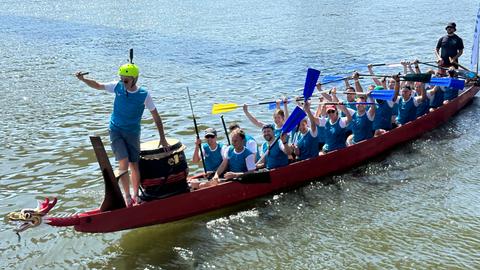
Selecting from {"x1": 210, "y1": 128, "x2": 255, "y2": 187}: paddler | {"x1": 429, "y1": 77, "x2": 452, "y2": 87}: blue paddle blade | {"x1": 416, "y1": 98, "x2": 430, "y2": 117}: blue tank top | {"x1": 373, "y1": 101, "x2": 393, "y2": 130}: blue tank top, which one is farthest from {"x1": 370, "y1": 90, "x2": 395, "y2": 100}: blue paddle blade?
{"x1": 210, "y1": 128, "x2": 255, "y2": 187}: paddler

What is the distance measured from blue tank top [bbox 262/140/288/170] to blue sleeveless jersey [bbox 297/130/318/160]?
1.94 ft

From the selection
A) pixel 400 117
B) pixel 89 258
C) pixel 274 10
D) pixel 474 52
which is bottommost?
pixel 89 258

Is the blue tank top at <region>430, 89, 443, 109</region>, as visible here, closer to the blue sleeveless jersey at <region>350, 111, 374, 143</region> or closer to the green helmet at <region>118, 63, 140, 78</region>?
the blue sleeveless jersey at <region>350, 111, 374, 143</region>

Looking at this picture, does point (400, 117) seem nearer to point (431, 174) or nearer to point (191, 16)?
point (431, 174)

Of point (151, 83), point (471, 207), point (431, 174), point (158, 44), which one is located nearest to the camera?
point (471, 207)

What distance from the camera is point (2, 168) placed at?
12047 mm

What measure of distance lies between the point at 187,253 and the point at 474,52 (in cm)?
1326

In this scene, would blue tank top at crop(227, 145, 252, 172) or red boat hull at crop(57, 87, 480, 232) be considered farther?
blue tank top at crop(227, 145, 252, 172)

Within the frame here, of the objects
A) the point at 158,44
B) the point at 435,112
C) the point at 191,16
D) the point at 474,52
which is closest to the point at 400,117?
the point at 435,112

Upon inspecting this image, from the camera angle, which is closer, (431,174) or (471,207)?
(471,207)

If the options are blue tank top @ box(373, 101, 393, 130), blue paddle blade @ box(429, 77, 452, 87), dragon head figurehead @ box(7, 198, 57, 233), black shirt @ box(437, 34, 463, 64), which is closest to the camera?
dragon head figurehead @ box(7, 198, 57, 233)

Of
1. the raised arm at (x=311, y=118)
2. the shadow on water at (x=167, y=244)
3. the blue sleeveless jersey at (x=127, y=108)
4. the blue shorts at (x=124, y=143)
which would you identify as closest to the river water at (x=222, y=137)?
the shadow on water at (x=167, y=244)

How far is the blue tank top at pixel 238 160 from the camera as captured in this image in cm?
968

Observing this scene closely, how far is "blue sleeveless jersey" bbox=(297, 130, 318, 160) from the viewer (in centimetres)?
1051
